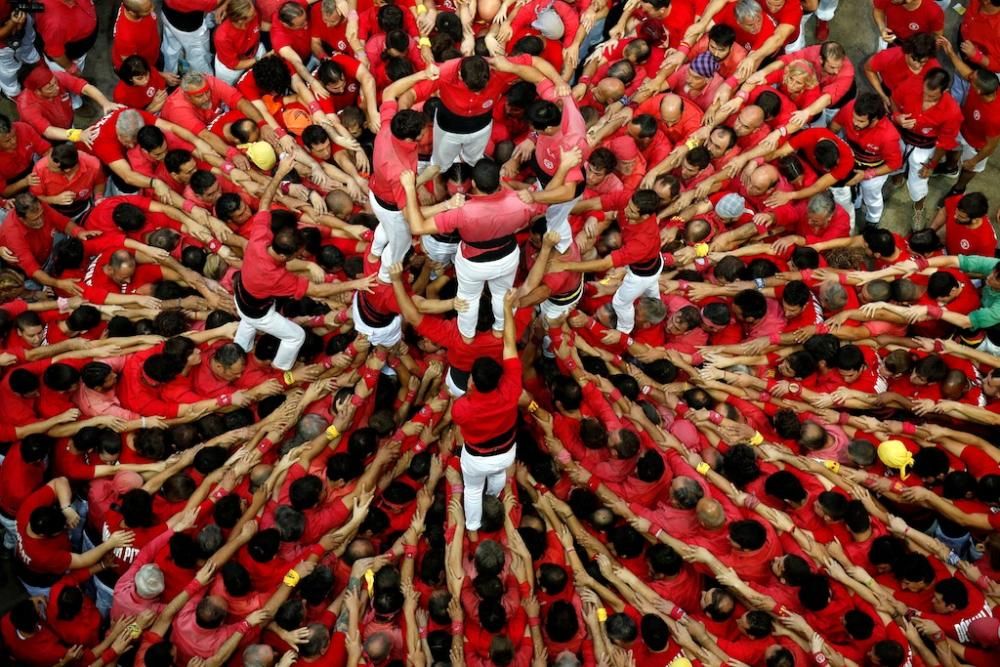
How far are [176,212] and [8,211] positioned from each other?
171 centimetres

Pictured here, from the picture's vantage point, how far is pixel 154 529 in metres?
8.73

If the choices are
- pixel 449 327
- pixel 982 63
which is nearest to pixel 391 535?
pixel 449 327

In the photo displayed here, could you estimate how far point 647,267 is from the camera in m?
9.24

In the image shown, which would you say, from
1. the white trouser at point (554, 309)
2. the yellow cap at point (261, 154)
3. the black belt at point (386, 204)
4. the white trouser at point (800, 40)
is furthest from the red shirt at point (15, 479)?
the white trouser at point (800, 40)

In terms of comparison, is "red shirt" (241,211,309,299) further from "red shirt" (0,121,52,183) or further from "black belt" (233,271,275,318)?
"red shirt" (0,121,52,183)

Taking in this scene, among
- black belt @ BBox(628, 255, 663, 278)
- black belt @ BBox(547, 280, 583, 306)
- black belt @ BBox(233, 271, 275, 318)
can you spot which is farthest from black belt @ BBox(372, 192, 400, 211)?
black belt @ BBox(628, 255, 663, 278)

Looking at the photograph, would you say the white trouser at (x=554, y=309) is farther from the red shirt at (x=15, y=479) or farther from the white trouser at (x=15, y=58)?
the white trouser at (x=15, y=58)

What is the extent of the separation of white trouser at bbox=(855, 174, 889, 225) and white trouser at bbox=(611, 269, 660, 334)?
303 cm

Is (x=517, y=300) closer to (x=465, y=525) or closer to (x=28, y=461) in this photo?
(x=465, y=525)

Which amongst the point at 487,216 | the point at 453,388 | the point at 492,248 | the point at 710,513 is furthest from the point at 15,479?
the point at 710,513

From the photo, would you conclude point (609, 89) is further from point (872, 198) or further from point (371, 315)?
point (371, 315)

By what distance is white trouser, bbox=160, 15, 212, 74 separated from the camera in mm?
11305

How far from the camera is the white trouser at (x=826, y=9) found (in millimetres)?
12273

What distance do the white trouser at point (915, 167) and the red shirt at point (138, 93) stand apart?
8.24 metres
